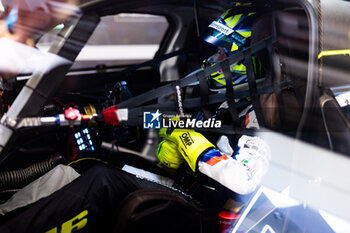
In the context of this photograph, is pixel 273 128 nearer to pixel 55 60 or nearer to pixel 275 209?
pixel 275 209

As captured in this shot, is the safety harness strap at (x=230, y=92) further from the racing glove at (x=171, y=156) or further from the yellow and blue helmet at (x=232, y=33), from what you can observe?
the racing glove at (x=171, y=156)

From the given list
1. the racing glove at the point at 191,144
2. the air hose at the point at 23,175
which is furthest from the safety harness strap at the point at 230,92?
the air hose at the point at 23,175

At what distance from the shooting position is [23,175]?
111 cm

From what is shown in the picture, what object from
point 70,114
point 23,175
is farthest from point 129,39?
point 70,114

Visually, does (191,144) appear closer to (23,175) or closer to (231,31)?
(231,31)

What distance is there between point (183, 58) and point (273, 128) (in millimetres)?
715

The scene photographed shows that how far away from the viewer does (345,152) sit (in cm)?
86

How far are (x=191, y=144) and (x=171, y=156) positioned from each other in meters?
0.20

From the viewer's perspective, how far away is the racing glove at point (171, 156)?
1.25 metres

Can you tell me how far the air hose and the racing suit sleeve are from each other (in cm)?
63

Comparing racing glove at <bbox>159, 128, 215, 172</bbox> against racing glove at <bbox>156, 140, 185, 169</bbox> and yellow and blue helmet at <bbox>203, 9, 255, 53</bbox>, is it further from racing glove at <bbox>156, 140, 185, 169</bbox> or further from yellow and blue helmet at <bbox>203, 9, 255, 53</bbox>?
yellow and blue helmet at <bbox>203, 9, 255, 53</bbox>

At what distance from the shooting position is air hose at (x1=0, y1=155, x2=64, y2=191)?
1078mm

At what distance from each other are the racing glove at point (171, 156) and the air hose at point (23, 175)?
17.8 inches

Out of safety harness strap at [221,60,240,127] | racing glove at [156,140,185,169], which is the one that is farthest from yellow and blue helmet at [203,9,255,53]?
racing glove at [156,140,185,169]
